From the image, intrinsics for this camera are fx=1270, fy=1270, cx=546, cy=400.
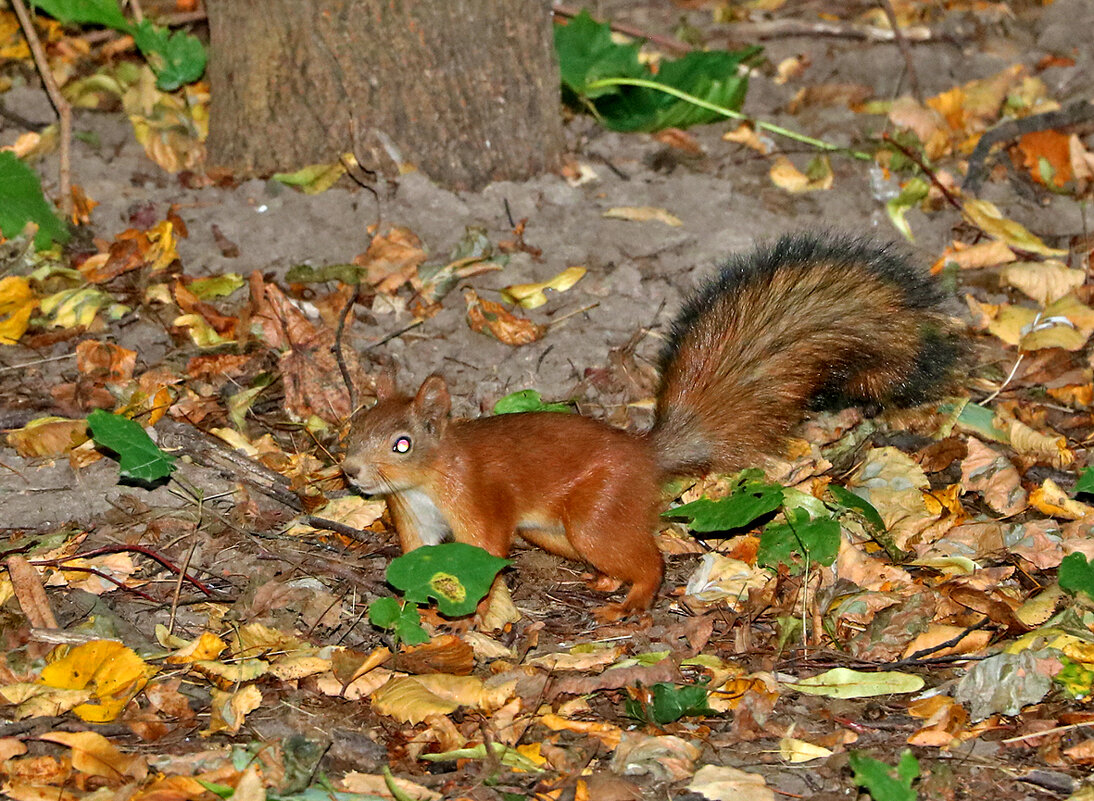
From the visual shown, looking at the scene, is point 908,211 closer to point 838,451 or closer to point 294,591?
point 838,451

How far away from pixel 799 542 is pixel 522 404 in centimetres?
113

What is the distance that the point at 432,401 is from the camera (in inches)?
151

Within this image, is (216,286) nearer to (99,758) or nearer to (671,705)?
(99,758)

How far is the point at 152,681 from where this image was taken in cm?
334

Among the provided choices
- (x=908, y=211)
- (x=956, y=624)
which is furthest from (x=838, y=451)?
(x=908, y=211)

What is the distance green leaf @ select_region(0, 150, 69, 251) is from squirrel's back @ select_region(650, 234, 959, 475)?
8.55 ft

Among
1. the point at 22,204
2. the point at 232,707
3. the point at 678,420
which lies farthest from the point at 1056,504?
the point at 22,204

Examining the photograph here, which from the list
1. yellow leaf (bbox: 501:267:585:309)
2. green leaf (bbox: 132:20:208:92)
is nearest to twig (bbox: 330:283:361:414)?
yellow leaf (bbox: 501:267:585:309)

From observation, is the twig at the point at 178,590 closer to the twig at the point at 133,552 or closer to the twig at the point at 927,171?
the twig at the point at 133,552

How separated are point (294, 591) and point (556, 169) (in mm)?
2486

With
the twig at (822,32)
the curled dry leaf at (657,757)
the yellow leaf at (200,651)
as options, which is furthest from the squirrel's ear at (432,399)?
the twig at (822,32)

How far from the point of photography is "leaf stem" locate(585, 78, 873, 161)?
567 cm

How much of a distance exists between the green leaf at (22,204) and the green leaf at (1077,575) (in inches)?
154

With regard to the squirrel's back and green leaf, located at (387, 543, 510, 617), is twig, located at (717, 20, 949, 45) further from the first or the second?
green leaf, located at (387, 543, 510, 617)
